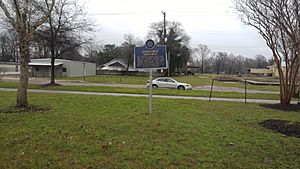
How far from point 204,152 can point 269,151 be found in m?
1.46

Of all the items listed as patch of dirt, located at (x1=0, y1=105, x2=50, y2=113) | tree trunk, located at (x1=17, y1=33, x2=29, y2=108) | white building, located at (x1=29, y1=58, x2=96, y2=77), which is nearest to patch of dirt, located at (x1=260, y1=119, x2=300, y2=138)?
patch of dirt, located at (x1=0, y1=105, x2=50, y2=113)

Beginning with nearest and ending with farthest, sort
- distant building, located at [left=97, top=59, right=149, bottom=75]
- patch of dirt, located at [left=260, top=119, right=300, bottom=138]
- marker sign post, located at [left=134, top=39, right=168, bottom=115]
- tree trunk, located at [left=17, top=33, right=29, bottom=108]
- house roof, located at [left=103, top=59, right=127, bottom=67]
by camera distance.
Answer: patch of dirt, located at [left=260, top=119, right=300, bottom=138] → marker sign post, located at [left=134, top=39, right=168, bottom=115] → tree trunk, located at [left=17, top=33, right=29, bottom=108] → distant building, located at [left=97, top=59, right=149, bottom=75] → house roof, located at [left=103, top=59, right=127, bottom=67]

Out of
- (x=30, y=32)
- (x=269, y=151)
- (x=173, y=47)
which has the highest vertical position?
(x=173, y=47)

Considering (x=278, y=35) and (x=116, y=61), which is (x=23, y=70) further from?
(x=116, y=61)

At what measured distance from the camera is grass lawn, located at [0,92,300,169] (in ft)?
17.1

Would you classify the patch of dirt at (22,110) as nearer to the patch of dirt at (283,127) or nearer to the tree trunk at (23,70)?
the tree trunk at (23,70)

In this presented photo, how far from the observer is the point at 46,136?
6.88 m

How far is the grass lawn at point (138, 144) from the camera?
521 centimetres

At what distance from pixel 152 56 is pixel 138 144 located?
4968 millimetres

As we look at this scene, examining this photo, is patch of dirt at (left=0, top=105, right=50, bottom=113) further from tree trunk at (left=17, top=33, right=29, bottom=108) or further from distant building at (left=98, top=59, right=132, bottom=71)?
distant building at (left=98, top=59, right=132, bottom=71)

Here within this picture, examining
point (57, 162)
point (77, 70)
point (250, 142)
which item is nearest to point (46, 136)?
point (57, 162)

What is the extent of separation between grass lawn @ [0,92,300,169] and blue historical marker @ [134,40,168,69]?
2.18 m

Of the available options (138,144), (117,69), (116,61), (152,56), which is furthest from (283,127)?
(116,61)

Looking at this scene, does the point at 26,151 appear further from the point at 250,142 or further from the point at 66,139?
the point at 250,142
